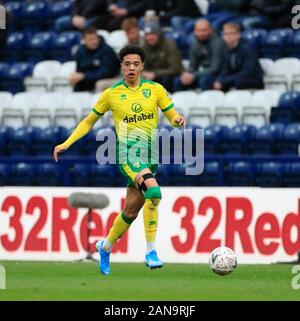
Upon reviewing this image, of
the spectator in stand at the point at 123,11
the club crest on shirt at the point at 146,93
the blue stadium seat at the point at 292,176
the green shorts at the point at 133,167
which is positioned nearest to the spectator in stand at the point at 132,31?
the spectator in stand at the point at 123,11

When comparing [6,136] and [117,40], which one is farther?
[117,40]

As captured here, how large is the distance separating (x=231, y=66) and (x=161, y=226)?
11.5 feet

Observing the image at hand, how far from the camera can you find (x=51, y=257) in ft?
54.6

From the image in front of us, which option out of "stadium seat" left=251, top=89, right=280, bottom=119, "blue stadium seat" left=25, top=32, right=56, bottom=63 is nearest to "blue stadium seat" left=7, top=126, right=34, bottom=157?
"blue stadium seat" left=25, top=32, right=56, bottom=63

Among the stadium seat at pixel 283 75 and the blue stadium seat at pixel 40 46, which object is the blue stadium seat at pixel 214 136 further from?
the blue stadium seat at pixel 40 46

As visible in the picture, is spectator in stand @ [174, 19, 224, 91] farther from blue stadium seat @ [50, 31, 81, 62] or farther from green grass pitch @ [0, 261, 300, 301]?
green grass pitch @ [0, 261, 300, 301]

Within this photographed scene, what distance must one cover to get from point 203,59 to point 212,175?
9.40ft

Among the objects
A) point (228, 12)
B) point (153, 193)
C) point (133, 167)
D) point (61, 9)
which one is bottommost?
point (153, 193)

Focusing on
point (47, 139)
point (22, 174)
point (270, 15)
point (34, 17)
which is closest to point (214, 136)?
point (47, 139)

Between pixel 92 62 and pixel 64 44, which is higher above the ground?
pixel 64 44

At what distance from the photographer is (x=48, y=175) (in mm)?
17562

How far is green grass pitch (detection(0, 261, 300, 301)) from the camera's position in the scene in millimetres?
10570

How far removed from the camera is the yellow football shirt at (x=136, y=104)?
12258 mm

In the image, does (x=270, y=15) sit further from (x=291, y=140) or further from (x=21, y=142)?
(x=21, y=142)
